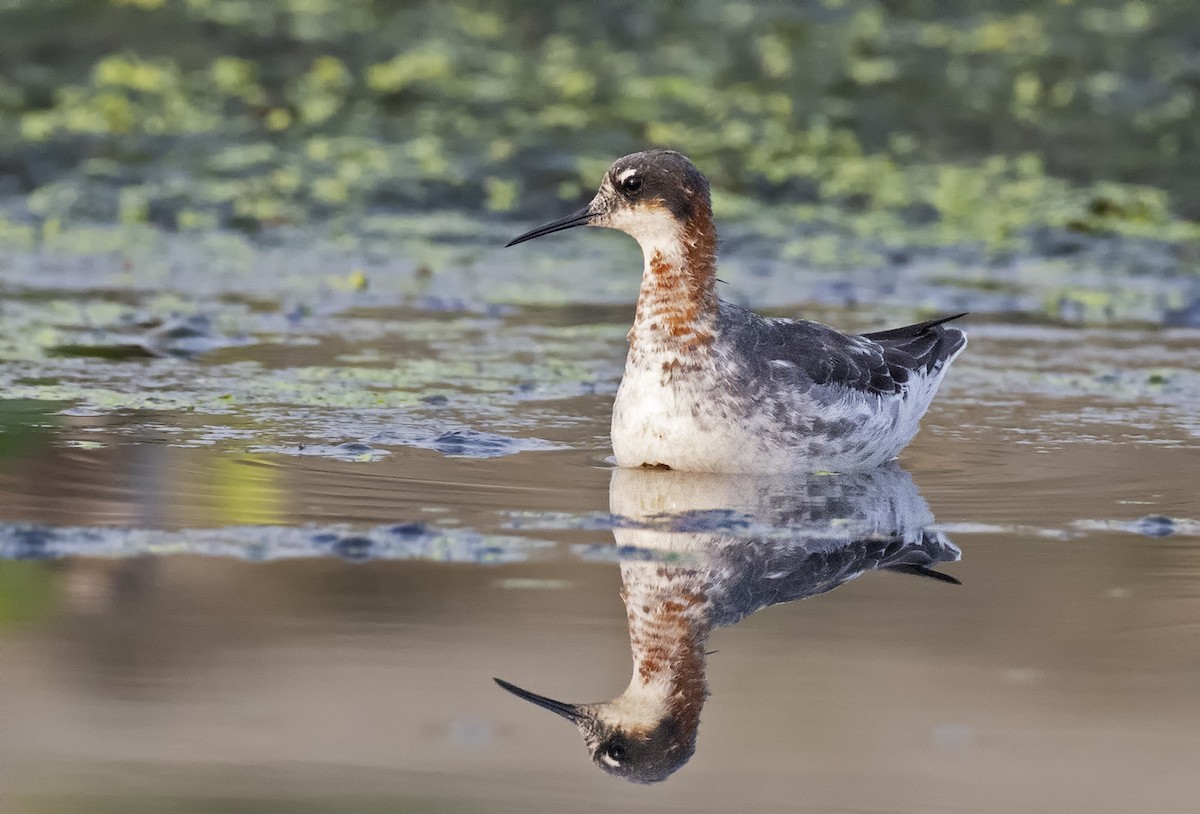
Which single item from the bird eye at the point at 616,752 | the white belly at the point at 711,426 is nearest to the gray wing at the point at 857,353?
the white belly at the point at 711,426

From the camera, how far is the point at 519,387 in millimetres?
11203

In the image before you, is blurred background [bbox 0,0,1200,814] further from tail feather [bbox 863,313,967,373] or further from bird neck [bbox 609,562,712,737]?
tail feather [bbox 863,313,967,373]

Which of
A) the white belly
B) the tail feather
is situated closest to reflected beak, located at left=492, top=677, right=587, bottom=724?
the white belly

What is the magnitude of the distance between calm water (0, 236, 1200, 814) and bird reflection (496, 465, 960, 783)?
0.03 meters

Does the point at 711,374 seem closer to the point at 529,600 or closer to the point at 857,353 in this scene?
the point at 857,353

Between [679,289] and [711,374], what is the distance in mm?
524

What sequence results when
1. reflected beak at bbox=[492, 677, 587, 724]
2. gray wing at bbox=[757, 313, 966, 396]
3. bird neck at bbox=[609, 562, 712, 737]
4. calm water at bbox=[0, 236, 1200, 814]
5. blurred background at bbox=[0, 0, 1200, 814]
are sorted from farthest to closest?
gray wing at bbox=[757, 313, 966, 396] < bird neck at bbox=[609, 562, 712, 737] < reflected beak at bbox=[492, 677, 587, 724] < blurred background at bbox=[0, 0, 1200, 814] < calm water at bbox=[0, 236, 1200, 814]

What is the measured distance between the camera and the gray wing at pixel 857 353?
9.32 metres

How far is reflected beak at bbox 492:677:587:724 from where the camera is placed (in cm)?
567

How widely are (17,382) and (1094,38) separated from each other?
16.9 meters

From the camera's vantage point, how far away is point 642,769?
5.39 metres

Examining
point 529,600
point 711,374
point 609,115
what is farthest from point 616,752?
point 609,115

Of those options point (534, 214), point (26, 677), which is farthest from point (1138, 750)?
point (534, 214)

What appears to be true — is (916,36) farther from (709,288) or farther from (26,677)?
(26,677)
